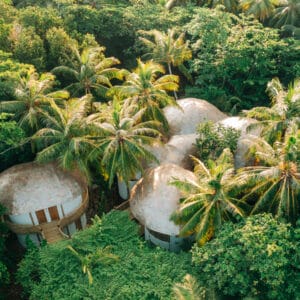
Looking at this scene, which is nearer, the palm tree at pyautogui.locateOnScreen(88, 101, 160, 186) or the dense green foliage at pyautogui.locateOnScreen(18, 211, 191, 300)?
the dense green foliage at pyautogui.locateOnScreen(18, 211, 191, 300)

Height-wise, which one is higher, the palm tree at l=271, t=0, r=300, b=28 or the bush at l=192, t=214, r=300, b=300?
the palm tree at l=271, t=0, r=300, b=28

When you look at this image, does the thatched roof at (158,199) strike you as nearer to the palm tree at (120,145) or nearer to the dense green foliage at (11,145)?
the palm tree at (120,145)

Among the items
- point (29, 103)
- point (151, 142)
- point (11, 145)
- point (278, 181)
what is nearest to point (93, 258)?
point (151, 142)

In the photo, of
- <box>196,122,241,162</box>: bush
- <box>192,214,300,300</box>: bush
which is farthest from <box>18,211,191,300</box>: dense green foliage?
<box>196,122,241,162</box>: bush

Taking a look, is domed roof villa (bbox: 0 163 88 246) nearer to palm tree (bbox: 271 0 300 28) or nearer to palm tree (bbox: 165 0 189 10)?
palm tree (bbox: 165 0 189 10)

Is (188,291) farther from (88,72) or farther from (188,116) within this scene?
(88,72)

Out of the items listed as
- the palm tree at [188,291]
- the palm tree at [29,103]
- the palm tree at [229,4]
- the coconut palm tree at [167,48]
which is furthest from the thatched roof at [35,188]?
the palm tree at [229,4]
